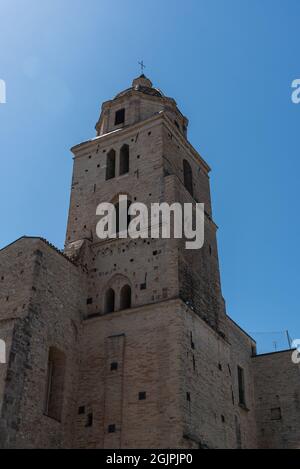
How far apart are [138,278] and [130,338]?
2.29 meters

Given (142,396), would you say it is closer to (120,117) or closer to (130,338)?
(130,338)

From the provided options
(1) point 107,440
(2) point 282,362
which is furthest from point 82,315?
(2) point 282,362

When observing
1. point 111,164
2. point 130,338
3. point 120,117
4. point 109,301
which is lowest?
point 130,338

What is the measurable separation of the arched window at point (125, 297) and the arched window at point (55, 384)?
284 centimetres

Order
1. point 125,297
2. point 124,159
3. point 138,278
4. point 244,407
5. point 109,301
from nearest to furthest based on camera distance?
point 138,278 → point 125,297 → point 109,301 → point 244,407 → point 124,159

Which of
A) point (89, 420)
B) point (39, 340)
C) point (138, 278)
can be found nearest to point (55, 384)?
point (89, 420)

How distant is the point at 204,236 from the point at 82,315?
20.3ft

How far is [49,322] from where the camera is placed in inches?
690

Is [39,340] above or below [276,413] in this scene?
above

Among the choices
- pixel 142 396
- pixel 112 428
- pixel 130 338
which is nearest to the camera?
pixel 112 428

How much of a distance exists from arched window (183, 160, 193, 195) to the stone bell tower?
0.16 feet

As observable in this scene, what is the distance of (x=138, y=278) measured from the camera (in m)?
19.4

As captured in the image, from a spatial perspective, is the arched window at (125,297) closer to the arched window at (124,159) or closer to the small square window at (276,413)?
the arched window at (124,159)

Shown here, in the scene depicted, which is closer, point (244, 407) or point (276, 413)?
point (244, 407)
